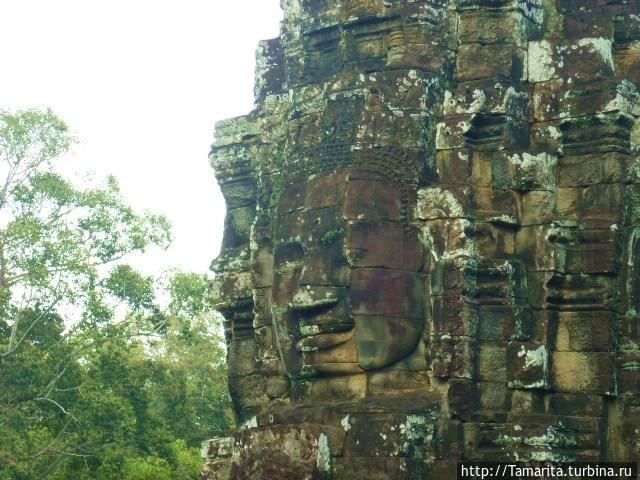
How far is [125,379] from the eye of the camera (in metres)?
24.6

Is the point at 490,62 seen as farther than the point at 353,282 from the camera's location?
Yes

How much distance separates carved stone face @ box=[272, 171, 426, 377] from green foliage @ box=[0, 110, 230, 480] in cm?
1150

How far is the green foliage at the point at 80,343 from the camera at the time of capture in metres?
23.6

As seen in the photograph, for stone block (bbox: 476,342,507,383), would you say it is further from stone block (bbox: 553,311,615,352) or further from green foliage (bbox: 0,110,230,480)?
green foliage (bbox: 0,110,230,480)

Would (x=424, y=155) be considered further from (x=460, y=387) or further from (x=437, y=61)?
(x=460, y=387)

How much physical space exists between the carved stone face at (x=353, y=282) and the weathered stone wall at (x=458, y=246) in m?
0.02

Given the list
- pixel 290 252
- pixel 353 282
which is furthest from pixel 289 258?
pixel 353 282

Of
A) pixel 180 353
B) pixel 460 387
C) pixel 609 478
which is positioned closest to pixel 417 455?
pixel 460 387

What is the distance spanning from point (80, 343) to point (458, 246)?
13708mm

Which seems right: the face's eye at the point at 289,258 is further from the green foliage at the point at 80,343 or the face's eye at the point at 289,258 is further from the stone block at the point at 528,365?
the green foliage at the point at 80,343

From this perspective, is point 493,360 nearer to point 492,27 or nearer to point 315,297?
point 315,297

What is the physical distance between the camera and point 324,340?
11953 mm

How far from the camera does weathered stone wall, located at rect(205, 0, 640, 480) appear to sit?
11.6 m

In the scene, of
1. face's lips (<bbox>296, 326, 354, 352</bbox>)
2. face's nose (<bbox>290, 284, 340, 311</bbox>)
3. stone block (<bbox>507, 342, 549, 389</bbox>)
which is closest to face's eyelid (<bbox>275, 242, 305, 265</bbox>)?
face's nose (<bbox>290, 284, 340, 311</bbox>)
